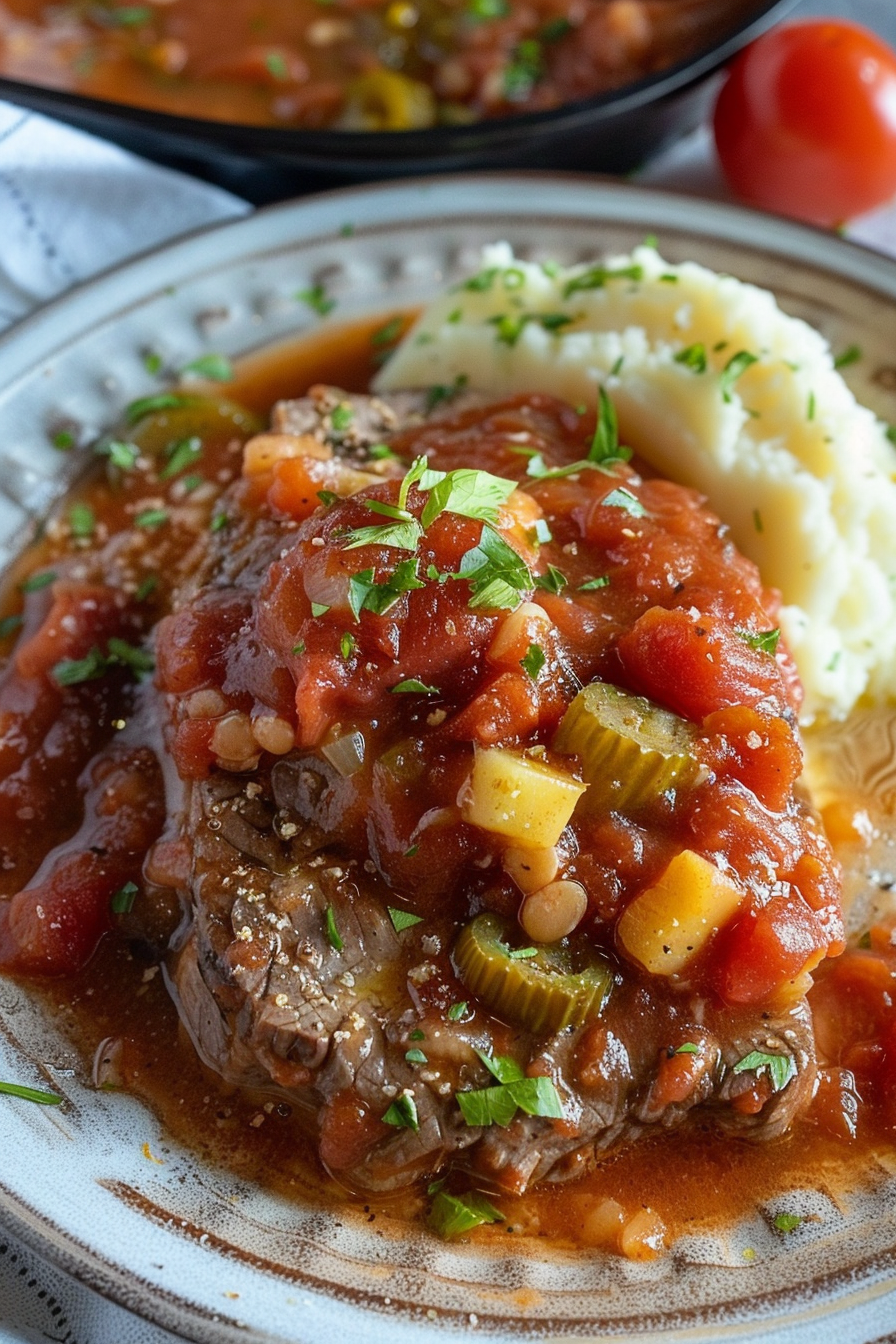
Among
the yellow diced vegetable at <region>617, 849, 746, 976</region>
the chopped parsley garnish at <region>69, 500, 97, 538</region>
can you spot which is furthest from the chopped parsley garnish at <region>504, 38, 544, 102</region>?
the yellow diced vegetable at <region>617, 849, 746, 976</region>

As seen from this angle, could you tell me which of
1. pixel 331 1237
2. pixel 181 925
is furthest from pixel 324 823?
pixel 331 1237

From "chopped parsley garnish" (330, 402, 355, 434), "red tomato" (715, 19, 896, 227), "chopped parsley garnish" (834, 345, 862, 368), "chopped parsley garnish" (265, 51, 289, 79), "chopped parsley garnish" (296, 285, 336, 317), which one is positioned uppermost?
"red tomato" (715, 19, 896, 227)

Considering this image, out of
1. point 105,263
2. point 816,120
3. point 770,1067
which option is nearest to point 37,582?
point 105,263

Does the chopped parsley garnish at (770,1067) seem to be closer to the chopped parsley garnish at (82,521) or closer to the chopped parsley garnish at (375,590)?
the chopped parsley garnish at (375,590)

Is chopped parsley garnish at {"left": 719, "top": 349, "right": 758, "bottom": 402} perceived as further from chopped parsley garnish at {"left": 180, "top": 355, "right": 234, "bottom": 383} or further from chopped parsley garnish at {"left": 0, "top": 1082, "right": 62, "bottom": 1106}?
chopped parsley garnish at {"left": 0, "top": 1082, "right": 62, "bottom": 1106}

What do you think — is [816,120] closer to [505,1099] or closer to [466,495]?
[466,495]

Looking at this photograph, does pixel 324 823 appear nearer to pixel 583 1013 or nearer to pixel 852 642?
pixel 583 1013
